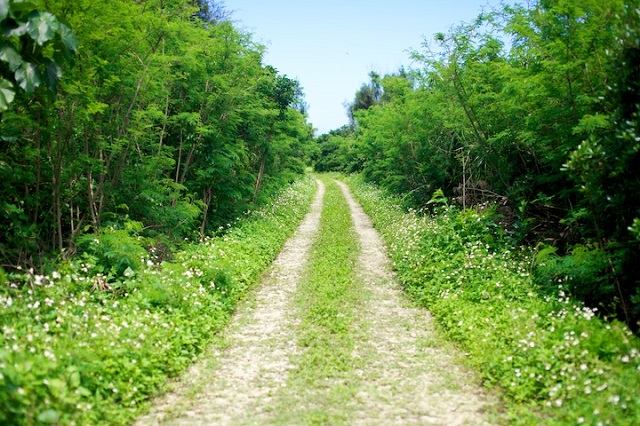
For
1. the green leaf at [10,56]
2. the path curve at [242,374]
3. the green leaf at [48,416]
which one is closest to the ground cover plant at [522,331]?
the path curve at [242,374]

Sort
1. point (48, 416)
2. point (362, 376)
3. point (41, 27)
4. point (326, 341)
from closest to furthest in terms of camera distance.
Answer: point (48, 416), point (41, 27), point (362, 376), point (326, 341)

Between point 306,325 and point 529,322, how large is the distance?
10.3 ft

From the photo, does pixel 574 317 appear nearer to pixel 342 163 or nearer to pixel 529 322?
pixel 529 322

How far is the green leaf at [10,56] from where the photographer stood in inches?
168

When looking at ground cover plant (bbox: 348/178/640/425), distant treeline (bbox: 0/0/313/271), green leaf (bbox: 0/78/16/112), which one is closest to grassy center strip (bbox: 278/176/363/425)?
ground cover plant (bbox: 348/178/640/425)

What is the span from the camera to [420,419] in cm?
455

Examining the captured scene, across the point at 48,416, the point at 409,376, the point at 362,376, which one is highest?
the point at 48,416

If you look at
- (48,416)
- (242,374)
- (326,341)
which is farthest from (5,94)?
(326,341)

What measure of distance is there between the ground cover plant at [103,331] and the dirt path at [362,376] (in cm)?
34

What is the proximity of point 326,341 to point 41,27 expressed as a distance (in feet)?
16.0

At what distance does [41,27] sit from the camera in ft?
13.8

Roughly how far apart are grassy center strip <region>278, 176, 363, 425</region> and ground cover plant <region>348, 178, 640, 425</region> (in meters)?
1.36

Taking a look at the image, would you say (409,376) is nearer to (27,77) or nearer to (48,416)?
(48,416)

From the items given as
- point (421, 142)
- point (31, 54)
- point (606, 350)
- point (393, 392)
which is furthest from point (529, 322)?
point (421, 142)
